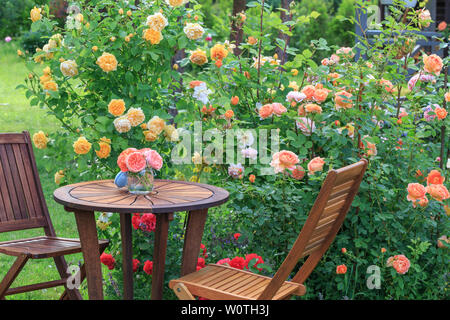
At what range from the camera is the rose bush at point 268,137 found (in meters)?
3.22

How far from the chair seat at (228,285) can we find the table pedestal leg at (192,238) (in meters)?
0.11

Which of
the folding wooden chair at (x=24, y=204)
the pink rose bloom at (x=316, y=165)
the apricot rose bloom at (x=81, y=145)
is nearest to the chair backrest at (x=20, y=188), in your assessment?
the folding wooden chair at (x=24, y=204)

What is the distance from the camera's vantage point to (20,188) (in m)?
3.44

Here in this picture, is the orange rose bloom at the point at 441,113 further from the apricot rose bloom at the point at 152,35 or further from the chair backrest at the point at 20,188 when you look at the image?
the chair backrest at the point at 20,188

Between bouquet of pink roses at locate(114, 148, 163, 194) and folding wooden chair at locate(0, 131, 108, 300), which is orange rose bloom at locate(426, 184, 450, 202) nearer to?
bouquet of pink roses at locate(114, 148, 163, 194)

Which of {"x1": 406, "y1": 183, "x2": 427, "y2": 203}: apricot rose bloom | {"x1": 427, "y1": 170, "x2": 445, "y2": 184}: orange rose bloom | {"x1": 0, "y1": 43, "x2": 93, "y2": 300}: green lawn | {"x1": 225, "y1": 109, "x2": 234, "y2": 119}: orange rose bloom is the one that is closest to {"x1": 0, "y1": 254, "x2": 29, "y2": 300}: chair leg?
{"x1": 0, "y1": 43, "x2": 93, "y2": 300}: green lawn

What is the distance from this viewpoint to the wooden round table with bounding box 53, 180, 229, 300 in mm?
2654

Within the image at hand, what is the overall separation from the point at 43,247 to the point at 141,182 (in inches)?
27.5

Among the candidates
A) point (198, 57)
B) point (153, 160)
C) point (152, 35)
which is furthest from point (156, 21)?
point (153, 160)

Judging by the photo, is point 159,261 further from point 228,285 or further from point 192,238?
point 228,285

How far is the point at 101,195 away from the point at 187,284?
0.61 m

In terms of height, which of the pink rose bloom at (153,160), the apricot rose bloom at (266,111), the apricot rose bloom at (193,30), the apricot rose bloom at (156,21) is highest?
the apricot rose bloom at (156,21)

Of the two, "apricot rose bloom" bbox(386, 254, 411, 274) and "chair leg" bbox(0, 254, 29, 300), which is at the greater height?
"chair leg" bbox(0, 254, 29, 300)

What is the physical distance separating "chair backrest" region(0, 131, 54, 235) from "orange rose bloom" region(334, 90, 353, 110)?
1697 millimetres
